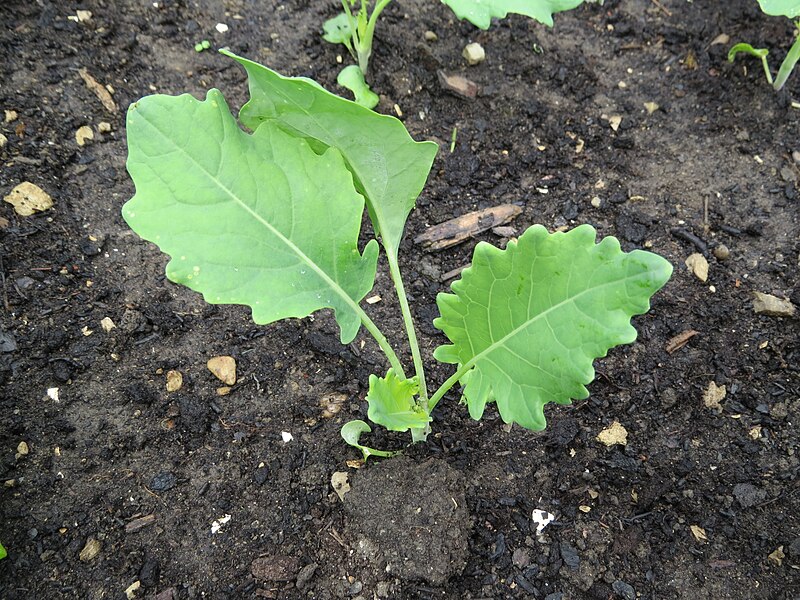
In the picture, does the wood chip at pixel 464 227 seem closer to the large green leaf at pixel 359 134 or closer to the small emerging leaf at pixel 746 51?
the large green leaf at pixel 359 134

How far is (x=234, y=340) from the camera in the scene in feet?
5.32

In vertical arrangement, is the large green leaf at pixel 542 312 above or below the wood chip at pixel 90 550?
above

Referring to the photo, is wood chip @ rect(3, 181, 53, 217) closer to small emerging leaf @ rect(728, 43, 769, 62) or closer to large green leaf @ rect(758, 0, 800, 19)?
large green leaf @ rect(758, 0, 800, 19)

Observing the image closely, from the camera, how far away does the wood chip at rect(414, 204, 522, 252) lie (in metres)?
1.82

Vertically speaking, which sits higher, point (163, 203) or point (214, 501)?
point (163, 203)

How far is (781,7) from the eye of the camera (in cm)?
163

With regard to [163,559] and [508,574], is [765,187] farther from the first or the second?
[163,559]

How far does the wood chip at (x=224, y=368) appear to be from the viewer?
1.56 metres

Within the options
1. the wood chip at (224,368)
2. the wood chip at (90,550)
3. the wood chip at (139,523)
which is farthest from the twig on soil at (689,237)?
the wood chip at (90,550)

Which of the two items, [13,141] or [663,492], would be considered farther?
[13,141]

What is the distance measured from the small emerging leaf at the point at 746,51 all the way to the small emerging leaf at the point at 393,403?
1.61 meters

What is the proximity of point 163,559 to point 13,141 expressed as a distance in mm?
1193


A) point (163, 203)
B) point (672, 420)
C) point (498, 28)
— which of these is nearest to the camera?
point (163, 203)

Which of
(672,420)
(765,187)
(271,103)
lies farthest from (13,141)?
(765,187)
